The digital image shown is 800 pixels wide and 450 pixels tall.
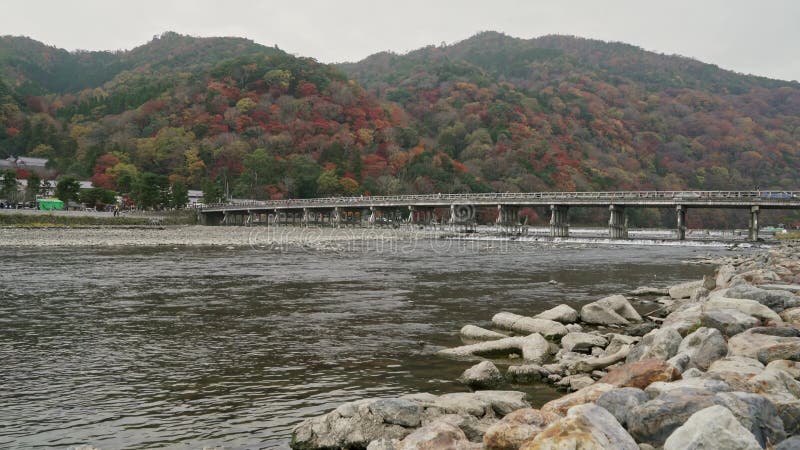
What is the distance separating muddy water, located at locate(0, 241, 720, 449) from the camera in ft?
28.1

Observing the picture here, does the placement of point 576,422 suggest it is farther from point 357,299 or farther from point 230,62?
point 230,62

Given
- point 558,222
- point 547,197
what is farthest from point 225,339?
point 547,197

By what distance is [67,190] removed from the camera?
81438 mm

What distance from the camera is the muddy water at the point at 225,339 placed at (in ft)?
28.1

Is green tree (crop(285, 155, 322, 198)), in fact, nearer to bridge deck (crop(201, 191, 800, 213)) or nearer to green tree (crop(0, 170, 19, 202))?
bridge deck (crop(201, 191, 800, 213))

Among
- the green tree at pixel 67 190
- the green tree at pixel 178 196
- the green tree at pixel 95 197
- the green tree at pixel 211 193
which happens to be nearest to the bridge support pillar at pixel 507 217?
the green tree at pixel 211 193

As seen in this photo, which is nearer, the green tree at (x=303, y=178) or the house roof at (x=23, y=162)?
the green tree at (x=303, y=178)

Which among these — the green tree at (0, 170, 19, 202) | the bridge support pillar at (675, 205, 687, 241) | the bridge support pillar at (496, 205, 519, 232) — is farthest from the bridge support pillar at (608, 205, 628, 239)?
the green tree at (0, 170, 19, 202)

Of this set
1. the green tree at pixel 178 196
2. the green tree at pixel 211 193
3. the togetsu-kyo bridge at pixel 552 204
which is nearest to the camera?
the togetsu-kyo bridge at pixel 552 204

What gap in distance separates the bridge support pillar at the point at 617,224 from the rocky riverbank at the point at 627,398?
169 feet

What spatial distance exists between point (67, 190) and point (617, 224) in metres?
74.1

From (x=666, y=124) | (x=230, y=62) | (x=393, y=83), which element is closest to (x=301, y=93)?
(x=230, y=62)

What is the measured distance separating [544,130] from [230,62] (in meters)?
79.2

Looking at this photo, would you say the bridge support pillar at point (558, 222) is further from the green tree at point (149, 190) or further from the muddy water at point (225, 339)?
the green tree at point (149, 190)
